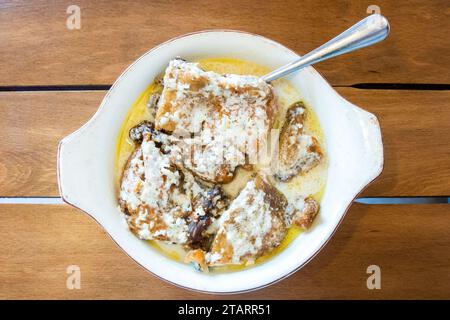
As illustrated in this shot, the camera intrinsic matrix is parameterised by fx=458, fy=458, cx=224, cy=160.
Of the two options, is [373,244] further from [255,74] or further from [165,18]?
[165,18]

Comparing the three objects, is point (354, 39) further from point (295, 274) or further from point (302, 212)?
point (295, 274)

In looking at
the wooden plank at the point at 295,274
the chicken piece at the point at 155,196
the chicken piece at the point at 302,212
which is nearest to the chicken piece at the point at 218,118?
the chicken piece at the point at 155,196

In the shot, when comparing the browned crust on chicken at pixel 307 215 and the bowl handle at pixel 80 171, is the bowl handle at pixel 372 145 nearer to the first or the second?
the browned crust on chicken at pixel 307 215

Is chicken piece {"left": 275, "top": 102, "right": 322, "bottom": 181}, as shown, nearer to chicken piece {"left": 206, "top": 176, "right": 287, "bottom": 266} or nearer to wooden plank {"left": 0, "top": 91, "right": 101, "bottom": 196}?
chicken piece {"left": 206, "top": 176, "right": 287, "bottom": 266}

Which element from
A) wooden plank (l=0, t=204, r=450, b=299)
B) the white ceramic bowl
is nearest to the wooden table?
wooden plank (l=0, t=204, r=450, b=299)
